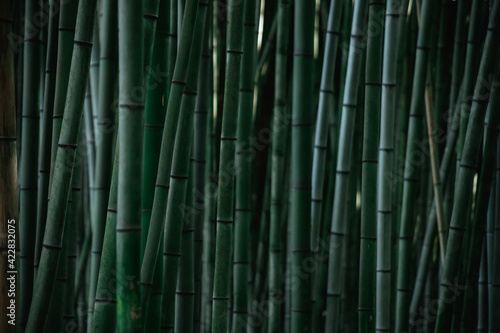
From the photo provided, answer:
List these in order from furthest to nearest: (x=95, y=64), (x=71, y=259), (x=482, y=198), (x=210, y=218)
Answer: (x=210, y=218) < (x=95, y=64) < (x=482, y=198) < (x=71, y=259)

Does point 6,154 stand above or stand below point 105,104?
below

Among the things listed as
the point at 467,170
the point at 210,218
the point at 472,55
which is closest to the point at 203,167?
the point at 210,218

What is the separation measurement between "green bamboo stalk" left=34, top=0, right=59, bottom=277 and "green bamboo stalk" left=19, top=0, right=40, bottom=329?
0.01m

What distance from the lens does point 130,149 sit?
791mm

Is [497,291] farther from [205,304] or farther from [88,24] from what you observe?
[88,24]

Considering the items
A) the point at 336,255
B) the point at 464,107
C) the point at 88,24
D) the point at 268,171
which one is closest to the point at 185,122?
the point at 88,24

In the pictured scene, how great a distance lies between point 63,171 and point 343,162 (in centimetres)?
74

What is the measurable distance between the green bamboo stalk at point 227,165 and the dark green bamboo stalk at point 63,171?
0.97 ft

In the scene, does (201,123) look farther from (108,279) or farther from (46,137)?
(108,279)

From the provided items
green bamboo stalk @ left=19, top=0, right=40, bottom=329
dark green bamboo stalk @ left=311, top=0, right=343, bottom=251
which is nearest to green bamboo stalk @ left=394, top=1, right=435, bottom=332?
dark green bamboo stalk @ left=311, top=0, right=343, bottom=251

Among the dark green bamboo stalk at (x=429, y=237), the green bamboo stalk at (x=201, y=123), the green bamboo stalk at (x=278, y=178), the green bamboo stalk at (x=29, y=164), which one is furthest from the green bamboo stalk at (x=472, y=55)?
the green bamboo stalk at (x=29, y=164)

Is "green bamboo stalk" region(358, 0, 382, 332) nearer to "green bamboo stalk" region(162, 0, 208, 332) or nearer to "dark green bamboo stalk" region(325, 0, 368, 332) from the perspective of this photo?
"dark green bamboo stalk" region(325, 0, 368, 332)

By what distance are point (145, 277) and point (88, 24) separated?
1.41 ft

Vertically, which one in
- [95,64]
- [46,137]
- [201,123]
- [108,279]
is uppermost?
[95,64]
